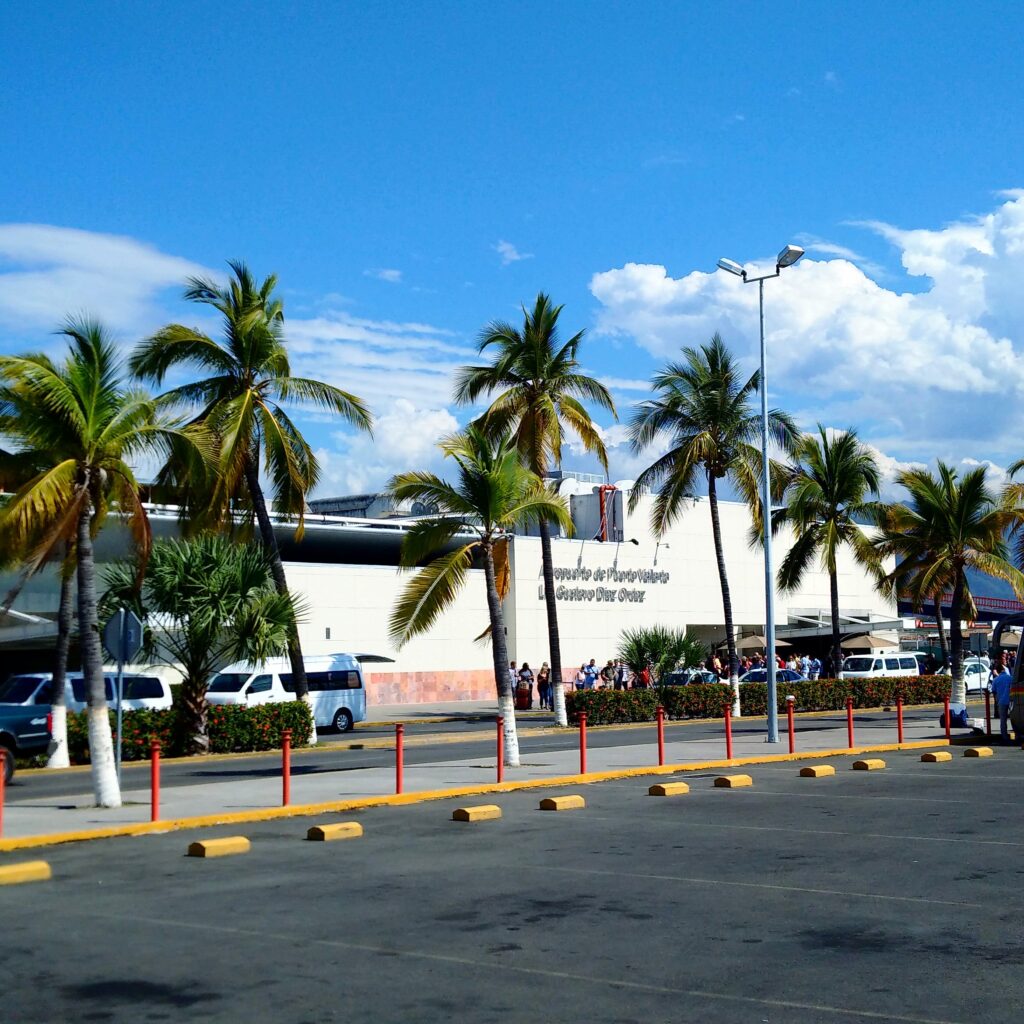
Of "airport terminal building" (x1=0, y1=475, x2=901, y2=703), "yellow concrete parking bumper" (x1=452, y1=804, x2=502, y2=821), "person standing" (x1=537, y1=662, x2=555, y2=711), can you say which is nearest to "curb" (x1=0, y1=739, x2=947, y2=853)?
"yellow concrete parking bumper" (x1=452, y1=804, x2=502, y2=821)

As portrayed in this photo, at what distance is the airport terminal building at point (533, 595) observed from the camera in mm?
48344

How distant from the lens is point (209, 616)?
26.6 metres

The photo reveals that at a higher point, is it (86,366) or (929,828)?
(86,366)

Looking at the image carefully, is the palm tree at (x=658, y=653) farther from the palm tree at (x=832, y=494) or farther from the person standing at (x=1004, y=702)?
the person standing at (x=1004, y=702)

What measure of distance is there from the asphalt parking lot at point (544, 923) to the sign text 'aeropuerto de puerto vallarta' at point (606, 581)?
4091cm

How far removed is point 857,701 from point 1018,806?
26.9 metres

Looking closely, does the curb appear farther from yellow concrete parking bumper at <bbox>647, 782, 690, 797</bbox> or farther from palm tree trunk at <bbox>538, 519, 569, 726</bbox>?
palm tree trunk at <bbox>538, 519, 569, 726</bbox>

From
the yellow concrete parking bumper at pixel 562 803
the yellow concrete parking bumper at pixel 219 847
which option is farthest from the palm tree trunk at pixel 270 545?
the yellow concrete parking bumper at pixel 219 847

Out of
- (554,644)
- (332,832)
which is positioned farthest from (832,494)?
(332,832)

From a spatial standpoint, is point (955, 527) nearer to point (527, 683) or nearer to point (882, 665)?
point (882, 665)

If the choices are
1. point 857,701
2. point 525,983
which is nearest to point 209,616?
point 525,983

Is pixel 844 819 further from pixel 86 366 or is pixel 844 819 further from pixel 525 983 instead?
pixel 86 366

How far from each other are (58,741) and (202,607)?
3.77m

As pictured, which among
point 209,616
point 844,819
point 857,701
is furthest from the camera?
point 857,701
